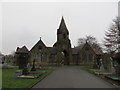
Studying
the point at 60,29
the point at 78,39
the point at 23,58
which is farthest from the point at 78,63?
the point at 23,58

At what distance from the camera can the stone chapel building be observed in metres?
59.6

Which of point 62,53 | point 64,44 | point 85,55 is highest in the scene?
point 64,44

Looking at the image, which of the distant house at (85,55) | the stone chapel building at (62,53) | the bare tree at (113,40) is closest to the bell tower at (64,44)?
the stone chapel building at (62,53)

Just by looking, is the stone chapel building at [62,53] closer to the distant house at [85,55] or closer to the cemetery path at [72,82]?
the distant house at [85,55]

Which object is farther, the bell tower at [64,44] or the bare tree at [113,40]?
the bell tower at [64,44]

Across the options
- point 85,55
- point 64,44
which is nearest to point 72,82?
point 85,55

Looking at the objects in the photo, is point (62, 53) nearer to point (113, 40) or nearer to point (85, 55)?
point (85, 55)

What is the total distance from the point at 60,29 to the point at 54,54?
908cm

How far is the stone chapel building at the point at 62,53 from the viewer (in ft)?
195

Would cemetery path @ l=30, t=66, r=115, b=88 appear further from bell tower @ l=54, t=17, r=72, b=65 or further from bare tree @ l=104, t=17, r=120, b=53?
bell tower @ l=54, t=17, r=72, b=65

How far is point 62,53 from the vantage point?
2435 inches

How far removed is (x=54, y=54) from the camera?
60812 millimetres

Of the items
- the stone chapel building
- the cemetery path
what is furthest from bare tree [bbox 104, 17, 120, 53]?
the stone chapel building

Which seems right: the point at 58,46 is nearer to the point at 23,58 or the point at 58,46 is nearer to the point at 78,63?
the point at 78,63
